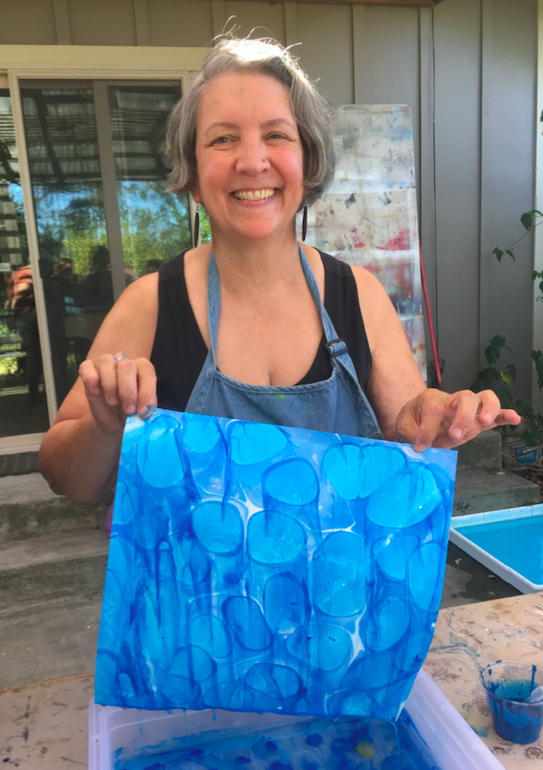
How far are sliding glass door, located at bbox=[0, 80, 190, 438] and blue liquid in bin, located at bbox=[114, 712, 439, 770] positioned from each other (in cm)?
311

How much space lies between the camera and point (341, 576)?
0.92m

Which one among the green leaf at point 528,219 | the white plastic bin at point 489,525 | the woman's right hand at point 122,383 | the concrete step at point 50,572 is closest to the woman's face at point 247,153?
the woman's right hand at point 122,383

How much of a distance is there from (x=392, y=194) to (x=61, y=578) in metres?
2.59

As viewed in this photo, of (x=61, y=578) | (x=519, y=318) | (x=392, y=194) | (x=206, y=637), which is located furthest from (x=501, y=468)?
(x=206, y=637)

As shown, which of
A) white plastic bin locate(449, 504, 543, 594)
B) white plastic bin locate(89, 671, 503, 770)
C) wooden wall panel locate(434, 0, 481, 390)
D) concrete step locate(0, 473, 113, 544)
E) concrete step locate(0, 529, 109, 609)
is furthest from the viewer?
wooden wall panel locate(434, 0, 481, 390)

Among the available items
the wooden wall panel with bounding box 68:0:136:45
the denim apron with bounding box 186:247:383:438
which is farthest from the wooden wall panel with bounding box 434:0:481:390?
the denim apron with bounding box 186:247:383:438

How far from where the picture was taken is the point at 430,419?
1007 millimetres

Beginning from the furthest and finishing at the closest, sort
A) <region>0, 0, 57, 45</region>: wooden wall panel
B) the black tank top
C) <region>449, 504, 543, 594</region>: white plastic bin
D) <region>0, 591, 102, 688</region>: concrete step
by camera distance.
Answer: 1. <region>0, 0, 57, 45</region>: wooden wall panel
2. <region>449, 504, 543, 594</region>: white plastic bin
3. <region>0, 591, 102, 688</region>: concrete step
4. the black tank top

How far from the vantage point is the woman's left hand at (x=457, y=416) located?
0.97m

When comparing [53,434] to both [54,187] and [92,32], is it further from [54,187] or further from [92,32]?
[92,32]

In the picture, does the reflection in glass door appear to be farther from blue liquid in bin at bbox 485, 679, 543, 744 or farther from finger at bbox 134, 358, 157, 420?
blue liquid in bin at bbox 485, 679, 543, 744

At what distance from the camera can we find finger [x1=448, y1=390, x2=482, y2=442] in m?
0.97

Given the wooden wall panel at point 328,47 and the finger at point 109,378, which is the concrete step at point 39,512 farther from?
the wooden wall panel at point 328,47

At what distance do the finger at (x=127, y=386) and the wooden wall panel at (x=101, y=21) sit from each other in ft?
10.4
